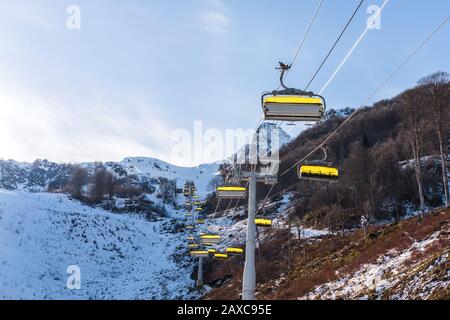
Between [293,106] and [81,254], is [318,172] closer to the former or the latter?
[293,106]

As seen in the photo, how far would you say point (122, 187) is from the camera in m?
126

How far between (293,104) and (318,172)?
15.0ft

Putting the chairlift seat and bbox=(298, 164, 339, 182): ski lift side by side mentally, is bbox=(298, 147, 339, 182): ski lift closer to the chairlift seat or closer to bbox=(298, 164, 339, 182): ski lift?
bbox=(298, 164, 339, 182): ski lift

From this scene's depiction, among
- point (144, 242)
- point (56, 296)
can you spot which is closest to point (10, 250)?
point (56, 296)

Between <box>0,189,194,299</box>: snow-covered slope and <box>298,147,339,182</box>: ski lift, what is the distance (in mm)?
33250

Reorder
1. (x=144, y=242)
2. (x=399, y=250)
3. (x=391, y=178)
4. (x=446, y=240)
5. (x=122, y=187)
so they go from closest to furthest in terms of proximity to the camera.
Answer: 1. (x=446, y=240)
2. (x=399, y=250)
3. (x=391, y=178)
4. (x=144, y=242)
5. (x=122, y=187)

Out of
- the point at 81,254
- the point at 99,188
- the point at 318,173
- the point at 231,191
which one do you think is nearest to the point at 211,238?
the point at 231,191

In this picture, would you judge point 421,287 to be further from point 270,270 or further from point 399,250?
point 270,270

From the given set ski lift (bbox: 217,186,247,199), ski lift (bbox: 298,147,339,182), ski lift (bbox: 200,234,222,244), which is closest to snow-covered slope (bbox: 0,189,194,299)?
ski lift (bbox: 200,234,222,244)

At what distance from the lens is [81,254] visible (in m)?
56.1

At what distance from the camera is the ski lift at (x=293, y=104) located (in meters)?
9.26

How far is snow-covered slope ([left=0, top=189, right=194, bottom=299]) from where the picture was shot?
43656 millimetres
